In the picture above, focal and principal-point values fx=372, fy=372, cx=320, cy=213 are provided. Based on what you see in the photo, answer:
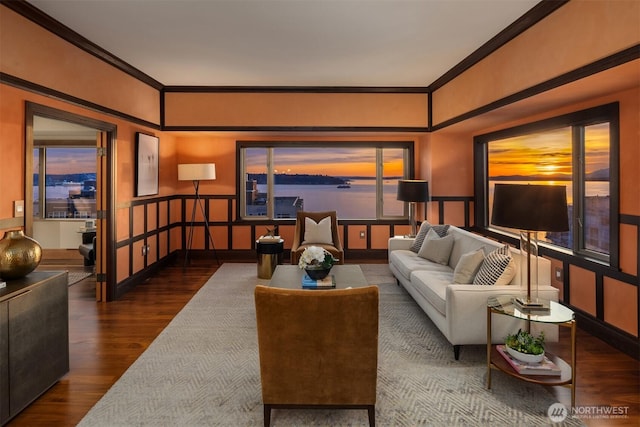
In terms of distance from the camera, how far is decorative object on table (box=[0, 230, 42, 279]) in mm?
2482

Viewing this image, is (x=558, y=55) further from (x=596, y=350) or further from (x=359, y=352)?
(x=359, y=352)

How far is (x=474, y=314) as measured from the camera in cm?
292

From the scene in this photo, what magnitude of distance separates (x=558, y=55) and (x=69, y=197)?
8.27 m

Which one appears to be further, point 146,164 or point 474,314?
point 146,164

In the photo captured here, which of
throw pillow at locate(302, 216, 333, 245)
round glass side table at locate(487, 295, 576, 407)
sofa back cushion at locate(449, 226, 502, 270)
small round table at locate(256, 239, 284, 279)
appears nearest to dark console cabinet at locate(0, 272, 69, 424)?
small round table at locate(256, 239, 284, 279)

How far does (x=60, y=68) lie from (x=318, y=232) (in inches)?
149

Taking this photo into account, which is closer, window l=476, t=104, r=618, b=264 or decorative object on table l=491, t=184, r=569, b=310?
decorative object on table l=491, t=184, r=569, b=310

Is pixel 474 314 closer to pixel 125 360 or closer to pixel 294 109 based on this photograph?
pixel 125 360

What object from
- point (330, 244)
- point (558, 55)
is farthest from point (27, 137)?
point (558, 55)

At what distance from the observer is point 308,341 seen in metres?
2.01

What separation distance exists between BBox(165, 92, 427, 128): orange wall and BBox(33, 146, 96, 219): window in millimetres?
2783

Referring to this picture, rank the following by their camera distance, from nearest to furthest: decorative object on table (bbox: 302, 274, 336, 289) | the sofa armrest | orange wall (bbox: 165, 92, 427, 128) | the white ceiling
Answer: the sofa armrest < the white ceiling < decorative object on table (bbox: 302, 274, 336, 289) < orange wall (bbox: 165, 92, 427, 128)

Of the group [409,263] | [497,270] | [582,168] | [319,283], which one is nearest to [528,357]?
[497,270]

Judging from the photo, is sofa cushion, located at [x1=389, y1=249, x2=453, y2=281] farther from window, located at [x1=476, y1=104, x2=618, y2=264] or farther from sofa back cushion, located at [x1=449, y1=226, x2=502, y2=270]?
window, located at [x1=476, y1=104, x2=618, y2=264]
